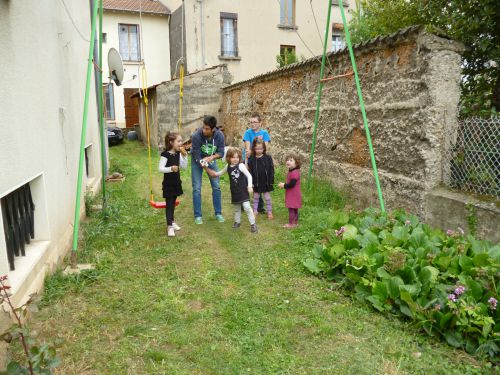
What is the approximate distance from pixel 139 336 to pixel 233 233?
2617 mm

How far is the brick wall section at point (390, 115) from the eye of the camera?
15.7 feet

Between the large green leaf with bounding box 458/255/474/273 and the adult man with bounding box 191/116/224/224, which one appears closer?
the large green leaf with bounding box 458/255/474/273

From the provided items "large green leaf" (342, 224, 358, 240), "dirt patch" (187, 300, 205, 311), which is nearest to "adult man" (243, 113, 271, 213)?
"large green leaf" (342, 224, 358, 240)

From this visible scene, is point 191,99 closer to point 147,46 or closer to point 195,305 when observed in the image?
point 147,46

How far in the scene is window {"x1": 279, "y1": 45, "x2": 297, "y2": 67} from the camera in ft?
58.6

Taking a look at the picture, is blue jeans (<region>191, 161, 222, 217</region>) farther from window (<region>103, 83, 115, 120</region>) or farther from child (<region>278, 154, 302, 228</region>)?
window (<region>103, 83, 115, 120</region>)

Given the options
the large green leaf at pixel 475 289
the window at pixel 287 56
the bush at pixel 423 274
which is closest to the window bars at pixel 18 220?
the bush at pixel 423 274

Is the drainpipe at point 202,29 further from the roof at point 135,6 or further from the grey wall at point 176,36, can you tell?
the roof at point 135,6

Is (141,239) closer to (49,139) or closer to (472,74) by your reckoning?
(49,139)

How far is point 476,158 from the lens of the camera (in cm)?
458

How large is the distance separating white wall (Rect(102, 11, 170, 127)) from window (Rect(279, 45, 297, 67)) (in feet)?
20.2

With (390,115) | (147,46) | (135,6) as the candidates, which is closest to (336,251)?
(390,115)

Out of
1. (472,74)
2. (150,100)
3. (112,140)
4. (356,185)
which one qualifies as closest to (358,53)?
(472,74)

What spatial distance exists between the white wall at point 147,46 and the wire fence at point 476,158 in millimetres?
17966
